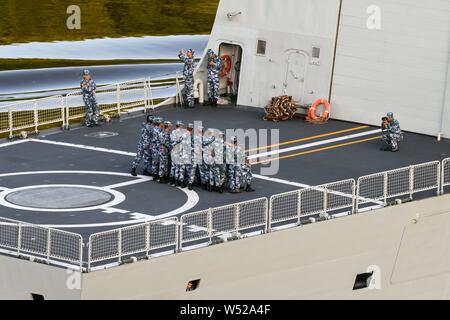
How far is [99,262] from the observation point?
32.5 metres

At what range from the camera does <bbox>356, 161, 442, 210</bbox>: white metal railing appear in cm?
3791

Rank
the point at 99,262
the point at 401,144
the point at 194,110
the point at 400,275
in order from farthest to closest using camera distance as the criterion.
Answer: the point at 194,110
the point at 401,144
the point at 400,275
the point at 99,262

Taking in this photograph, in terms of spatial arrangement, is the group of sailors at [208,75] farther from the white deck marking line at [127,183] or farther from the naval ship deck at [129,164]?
the white deck marking line at [127,183]

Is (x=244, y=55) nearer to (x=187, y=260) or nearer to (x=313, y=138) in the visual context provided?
(x=313, y=138)

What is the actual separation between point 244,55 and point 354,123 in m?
4.45

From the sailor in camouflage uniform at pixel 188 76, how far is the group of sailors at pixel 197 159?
340 inches

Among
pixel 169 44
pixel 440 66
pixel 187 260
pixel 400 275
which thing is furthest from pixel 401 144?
pixel 169 44

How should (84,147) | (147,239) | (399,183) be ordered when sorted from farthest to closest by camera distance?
1. (84,147)
2. (399,183)
3. (147,239)

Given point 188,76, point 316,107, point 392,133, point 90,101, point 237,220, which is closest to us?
point 237,220

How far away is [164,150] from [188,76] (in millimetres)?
9125

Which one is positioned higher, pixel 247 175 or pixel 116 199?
pixel 247 175

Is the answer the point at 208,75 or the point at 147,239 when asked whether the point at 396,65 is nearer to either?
the point at 208,75

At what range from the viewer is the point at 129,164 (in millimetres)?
42031

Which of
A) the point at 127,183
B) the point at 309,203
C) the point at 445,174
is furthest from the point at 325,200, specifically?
the point at 127,183
